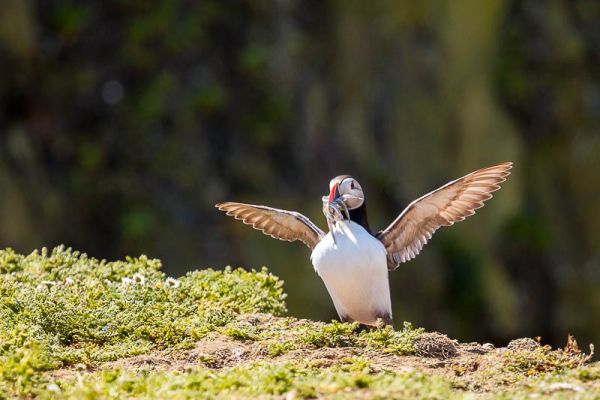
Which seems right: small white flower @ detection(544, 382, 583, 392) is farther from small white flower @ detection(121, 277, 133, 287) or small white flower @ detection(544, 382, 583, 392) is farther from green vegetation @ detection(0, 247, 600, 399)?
small white flower @ detection(121, 277, 133, 287)

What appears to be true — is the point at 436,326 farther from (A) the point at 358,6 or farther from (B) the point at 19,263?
(B) the point at 19,263

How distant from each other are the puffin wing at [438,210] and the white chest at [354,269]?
0.41m

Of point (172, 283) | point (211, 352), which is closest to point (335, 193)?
point (172, 283)

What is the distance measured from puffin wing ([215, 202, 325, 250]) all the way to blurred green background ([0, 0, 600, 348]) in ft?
28.3

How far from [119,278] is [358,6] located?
1152 cm

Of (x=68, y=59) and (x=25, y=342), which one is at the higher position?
(x=68, y=59)

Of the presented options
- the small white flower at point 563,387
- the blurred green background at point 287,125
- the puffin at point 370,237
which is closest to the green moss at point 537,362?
the small white flower at point 563,387

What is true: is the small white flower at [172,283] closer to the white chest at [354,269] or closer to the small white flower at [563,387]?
the white chest at [354,269]

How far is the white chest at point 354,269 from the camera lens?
789 cm

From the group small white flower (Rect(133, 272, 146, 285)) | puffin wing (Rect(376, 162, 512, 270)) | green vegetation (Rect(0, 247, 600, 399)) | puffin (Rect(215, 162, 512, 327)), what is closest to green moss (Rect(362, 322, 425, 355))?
green vegetation (Rect(0, 247, 600, 399))

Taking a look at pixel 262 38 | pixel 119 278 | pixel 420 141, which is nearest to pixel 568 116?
pixel 420 141

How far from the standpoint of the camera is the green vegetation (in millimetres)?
5793

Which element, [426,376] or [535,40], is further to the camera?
[535,40]

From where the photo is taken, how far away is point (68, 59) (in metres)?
18.4
